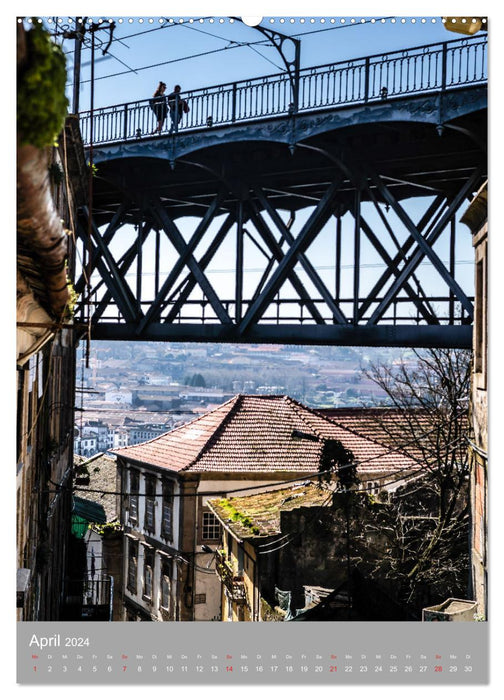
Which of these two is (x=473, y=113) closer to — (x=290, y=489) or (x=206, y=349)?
(x=206, y=349)

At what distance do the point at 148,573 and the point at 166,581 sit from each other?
35cm

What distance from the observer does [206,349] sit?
24.1ft

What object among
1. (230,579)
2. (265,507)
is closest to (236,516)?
(265,507)

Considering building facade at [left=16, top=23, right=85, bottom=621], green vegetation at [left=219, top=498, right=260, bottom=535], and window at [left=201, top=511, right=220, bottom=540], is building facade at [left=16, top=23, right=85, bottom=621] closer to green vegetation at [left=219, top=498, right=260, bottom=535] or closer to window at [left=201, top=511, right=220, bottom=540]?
window at [left=201, top=511, right=220, bottom=540]

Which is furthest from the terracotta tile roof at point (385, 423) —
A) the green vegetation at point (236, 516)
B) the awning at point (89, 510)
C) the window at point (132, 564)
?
the awning at point (89, 510)

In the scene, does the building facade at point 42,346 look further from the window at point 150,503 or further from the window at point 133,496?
the window at point 150,503

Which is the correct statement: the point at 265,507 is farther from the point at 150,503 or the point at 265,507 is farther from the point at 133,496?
the point at 133,496

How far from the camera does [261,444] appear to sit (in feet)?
31.0

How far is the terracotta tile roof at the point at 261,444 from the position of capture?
28.5 ft

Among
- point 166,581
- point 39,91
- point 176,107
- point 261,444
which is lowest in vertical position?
point 166,581

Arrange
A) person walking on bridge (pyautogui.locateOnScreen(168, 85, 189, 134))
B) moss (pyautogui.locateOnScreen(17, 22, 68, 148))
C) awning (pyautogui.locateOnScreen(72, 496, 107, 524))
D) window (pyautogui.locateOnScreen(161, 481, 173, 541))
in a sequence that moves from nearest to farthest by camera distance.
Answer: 1. moss (pyautogui.locateOnScreen(17, 22, 68, 148))
2. person walking on bridge (pyautogui.locateOnScreen(168, 85, 189, 134))
3. window (pyautogui.locateOnScreen(161, 481, 173, 541))
4. awning (pyautogui.locateOnScreen(72, 496, 107, 524))

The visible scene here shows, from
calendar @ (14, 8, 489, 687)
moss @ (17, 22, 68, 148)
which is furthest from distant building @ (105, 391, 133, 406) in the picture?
moss @ (17, 22, 68, 148)

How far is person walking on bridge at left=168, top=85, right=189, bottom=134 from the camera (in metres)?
6.82

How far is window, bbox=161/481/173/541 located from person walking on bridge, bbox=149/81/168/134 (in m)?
4.08
